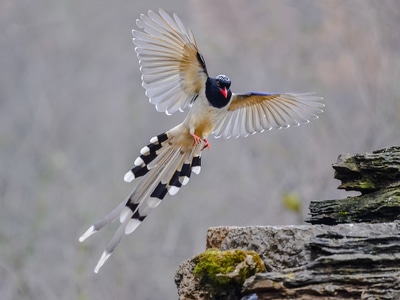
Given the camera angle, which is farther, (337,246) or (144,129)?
(144,129)

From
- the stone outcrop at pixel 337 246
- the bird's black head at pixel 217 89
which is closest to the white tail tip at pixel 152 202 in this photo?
the stone outcrop at pixel 337 246

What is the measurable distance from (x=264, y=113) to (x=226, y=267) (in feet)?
4.48

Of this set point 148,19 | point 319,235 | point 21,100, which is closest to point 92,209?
point 21,100

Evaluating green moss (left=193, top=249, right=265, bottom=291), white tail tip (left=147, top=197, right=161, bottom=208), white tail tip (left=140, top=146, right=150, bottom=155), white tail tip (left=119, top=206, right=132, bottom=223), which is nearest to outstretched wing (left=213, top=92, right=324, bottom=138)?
white tail tip (left=140, top=146, right=150, bottom=155)

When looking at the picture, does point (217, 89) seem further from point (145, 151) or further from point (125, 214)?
point (125, 214)

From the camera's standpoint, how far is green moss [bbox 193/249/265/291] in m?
2.86

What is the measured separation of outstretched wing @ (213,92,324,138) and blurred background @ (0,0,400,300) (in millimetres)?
3104

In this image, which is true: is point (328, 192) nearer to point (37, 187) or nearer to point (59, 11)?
point (37, 187)

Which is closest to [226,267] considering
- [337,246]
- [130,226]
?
[337,246]

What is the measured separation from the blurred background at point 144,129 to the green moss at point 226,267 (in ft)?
14.3

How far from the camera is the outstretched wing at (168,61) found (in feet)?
11.4

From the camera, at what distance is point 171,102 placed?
377 centimetres

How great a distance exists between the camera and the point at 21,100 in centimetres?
1016

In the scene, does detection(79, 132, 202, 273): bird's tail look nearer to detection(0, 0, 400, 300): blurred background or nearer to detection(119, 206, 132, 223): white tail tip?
detection(119, 206, 132, 223): white tail tip
